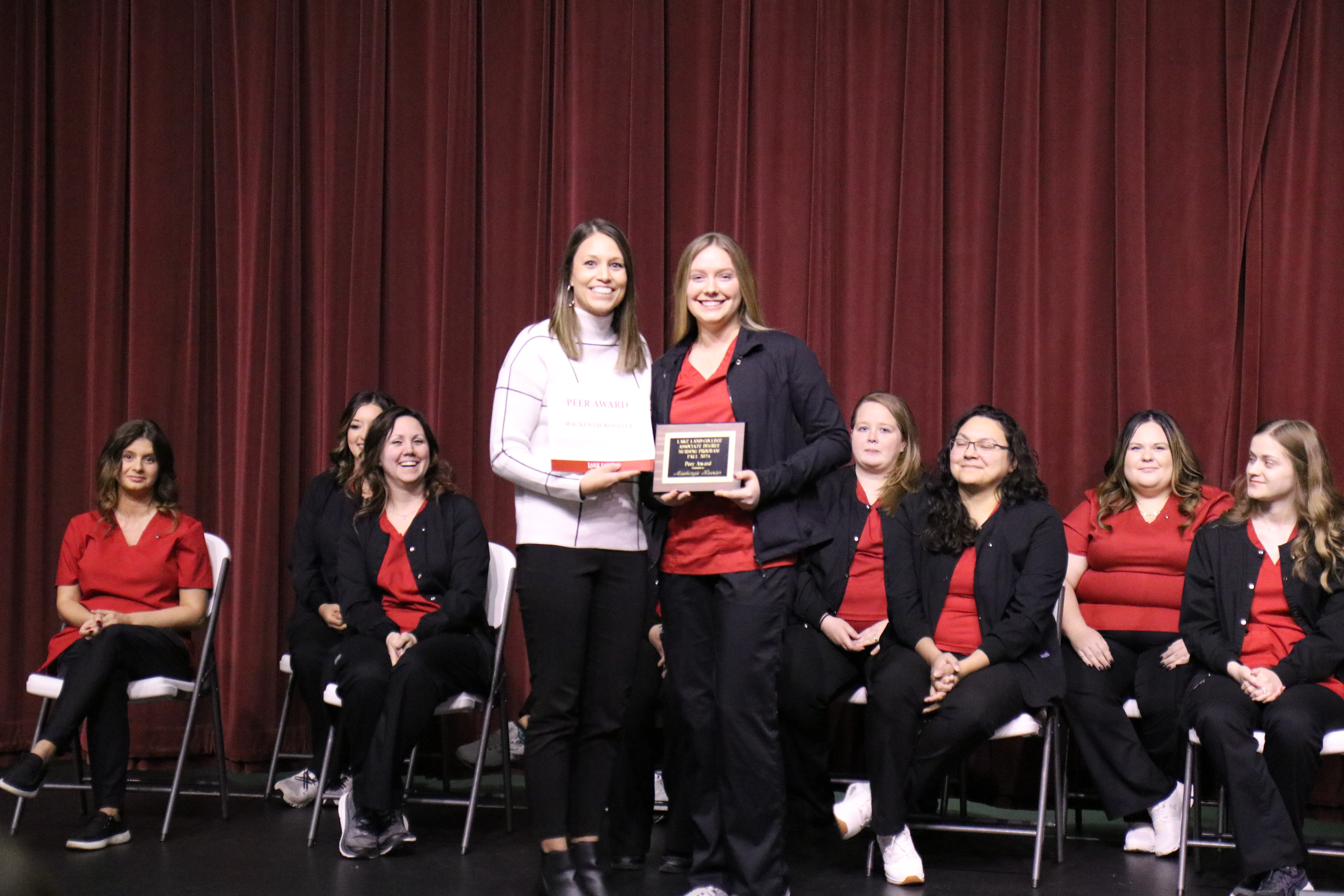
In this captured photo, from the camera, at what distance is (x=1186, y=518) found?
4188 mm

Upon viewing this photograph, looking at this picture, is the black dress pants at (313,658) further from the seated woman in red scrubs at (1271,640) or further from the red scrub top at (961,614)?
the seated woman in red scrubs at (1271,640)

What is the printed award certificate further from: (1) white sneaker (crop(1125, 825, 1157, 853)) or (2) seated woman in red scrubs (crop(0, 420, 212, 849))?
(1) white sneaker (crop(1125, 825, 1157, 853))

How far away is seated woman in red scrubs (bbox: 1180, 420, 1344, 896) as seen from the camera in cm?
331

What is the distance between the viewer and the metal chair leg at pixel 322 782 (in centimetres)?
390

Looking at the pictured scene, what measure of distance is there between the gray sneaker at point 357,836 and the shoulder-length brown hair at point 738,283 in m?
1.76

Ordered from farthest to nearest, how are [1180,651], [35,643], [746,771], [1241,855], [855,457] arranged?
[35,643] → [855,457] → [1180,651] → [1241,855] → [746,771]

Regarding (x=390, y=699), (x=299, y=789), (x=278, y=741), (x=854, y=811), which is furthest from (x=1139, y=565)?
(x=278, y=741)

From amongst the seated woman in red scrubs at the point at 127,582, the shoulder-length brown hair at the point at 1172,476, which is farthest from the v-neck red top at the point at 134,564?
the shoulder-length brown hair at the point at 1172,476

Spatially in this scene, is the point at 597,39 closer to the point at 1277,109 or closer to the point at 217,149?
the point at 217,149

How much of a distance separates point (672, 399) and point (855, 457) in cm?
152

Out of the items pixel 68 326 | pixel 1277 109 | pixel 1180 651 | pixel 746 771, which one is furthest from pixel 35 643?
pixel 1277 109

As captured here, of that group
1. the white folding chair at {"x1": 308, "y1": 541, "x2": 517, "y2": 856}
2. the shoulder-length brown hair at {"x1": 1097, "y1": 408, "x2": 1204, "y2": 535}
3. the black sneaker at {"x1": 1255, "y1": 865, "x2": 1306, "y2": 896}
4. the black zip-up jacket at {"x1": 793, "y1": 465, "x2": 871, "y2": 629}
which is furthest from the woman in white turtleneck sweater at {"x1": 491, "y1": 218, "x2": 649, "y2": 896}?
the shoulder-length brown hair at {"x1": 1097, "y1": 408, "x2": 1204, "y2": 535}

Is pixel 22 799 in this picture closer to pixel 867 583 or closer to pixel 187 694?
pixel 187 694

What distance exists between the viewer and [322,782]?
13.0ft
